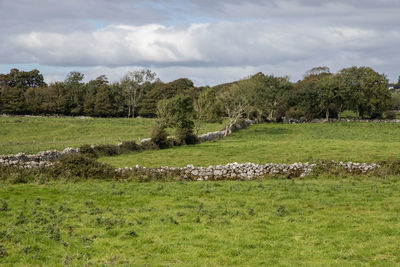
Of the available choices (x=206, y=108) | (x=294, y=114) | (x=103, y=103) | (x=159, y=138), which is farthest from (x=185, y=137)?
(x=103, y=103)

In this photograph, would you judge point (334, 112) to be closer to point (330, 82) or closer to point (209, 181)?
point (330, 82)

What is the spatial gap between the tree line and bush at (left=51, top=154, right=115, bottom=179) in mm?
26348

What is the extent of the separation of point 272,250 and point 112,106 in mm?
96515

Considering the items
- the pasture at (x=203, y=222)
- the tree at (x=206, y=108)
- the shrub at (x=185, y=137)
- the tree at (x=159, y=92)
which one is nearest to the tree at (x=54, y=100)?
the tree at (x=159, y=92)

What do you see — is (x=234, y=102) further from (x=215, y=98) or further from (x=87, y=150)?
(x=87, y=150)

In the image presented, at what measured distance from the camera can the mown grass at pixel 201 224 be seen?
11.0m

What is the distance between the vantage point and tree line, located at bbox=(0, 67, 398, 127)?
2535 inches

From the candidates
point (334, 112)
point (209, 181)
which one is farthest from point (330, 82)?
point (209, 181)

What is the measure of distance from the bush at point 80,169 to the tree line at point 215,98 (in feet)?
86.4

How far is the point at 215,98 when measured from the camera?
61719mm

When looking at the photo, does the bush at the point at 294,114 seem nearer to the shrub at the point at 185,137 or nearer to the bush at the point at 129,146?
the shrub at the point at 185,137

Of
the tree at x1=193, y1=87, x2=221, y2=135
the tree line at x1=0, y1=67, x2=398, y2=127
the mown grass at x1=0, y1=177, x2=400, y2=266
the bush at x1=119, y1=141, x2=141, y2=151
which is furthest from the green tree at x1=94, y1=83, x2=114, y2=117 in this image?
the mown grass at x1=0, y1=177, x2=400, y2=266

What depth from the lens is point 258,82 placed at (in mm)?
81125

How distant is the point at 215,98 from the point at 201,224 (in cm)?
4839
